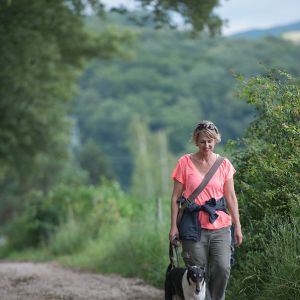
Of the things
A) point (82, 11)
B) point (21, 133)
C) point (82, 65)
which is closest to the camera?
point (82, 11)

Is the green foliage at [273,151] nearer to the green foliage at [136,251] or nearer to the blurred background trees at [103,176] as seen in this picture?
the blurred background trees at [103,176]

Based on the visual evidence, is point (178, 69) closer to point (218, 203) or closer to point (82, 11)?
point (82, 11)

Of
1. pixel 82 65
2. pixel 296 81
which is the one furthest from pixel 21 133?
pixel 296 81

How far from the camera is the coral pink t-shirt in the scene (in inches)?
312

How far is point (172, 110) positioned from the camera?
489 feet

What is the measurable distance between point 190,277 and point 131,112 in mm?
137598

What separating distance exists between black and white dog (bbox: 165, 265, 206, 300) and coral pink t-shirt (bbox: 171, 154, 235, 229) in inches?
20.2

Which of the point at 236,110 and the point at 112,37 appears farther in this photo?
the point at 236,110

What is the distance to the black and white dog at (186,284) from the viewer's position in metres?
7.63

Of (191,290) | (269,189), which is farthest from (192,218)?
(269,189)

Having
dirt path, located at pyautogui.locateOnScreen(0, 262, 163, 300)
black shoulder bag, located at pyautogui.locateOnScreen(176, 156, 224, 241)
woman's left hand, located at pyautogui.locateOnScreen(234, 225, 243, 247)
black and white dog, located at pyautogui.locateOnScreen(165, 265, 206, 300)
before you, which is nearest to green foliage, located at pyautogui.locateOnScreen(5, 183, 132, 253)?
dirt path, located at pyautogui.locateOnScreen(0, 262, 163, 300)

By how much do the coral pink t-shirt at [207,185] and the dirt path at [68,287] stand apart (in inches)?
147

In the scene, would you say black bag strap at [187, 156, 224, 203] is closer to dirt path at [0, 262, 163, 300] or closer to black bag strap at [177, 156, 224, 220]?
black bag strap at [177, 156, 224, 220]

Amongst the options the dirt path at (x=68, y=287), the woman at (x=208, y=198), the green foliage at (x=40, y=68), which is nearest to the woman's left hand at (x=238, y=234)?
the woman at (x=208, y=198)
